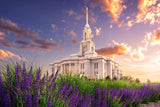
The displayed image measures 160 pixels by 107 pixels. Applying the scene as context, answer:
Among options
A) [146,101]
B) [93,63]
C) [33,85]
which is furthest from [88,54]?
Result: [33,85]

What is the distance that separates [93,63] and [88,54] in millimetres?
5195

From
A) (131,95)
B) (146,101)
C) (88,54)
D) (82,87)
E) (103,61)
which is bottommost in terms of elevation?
(146,101)

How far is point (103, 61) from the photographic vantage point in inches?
1538

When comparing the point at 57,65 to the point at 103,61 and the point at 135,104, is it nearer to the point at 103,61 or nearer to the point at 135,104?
the point at 103,61

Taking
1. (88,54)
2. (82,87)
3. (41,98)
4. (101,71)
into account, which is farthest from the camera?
(88,54)

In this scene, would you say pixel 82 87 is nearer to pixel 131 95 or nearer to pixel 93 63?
pixel 131 95

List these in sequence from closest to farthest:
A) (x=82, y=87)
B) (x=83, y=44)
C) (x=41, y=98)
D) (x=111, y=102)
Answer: (x=41, y=98) < (x=111, y=102) < (x=82, y=87) < (x=83, y=44)

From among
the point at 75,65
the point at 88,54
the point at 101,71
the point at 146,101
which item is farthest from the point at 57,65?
the point at 146,101

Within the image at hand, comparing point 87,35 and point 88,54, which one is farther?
point 87,35

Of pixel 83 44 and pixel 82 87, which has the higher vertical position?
pixel 83 44

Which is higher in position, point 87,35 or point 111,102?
point 87,35

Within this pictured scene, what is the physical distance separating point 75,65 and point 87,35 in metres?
16.4

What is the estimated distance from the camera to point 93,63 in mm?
40156

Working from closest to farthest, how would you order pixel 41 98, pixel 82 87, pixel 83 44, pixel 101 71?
pixel 41 98, pixel 82 87, pixel 101 71, pixel 83 44
